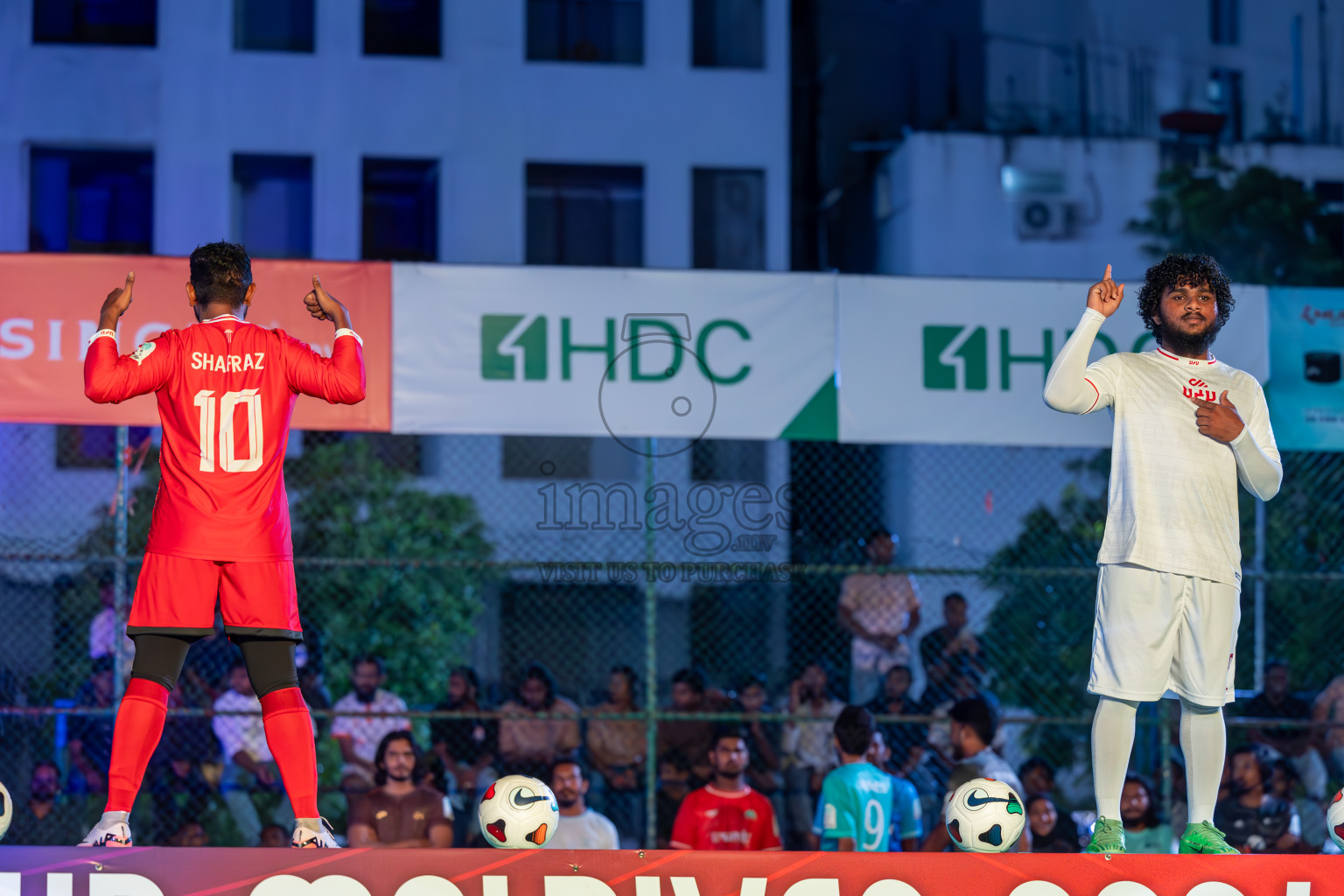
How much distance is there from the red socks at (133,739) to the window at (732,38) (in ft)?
39.5

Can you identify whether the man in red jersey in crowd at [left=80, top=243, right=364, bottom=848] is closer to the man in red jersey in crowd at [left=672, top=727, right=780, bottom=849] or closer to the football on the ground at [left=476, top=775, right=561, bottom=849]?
the football on the ground at [left=476, top=775, right=561, bottom=849]

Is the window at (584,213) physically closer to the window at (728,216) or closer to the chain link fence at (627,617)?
the window at (728,216)

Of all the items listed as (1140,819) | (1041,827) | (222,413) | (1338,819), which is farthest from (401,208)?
(1338,819)

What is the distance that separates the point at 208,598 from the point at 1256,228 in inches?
482

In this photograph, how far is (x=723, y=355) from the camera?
7582 mm

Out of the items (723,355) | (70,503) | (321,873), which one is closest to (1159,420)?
(321,873)

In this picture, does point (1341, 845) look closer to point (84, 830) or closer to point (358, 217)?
point (84, 830)

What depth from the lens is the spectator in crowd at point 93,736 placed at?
829 cm

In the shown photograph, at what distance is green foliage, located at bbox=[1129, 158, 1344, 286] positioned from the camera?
13.9 metres

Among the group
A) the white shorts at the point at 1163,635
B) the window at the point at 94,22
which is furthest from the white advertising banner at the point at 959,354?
the window at the point at 94,22

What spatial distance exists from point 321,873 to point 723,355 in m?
4.14

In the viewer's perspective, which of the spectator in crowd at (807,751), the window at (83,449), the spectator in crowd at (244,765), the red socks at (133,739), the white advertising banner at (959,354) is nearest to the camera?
the red socks at (133,739)

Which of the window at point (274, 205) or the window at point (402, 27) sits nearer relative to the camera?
the window at point (274, 205)

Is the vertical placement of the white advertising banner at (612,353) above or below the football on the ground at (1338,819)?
above
